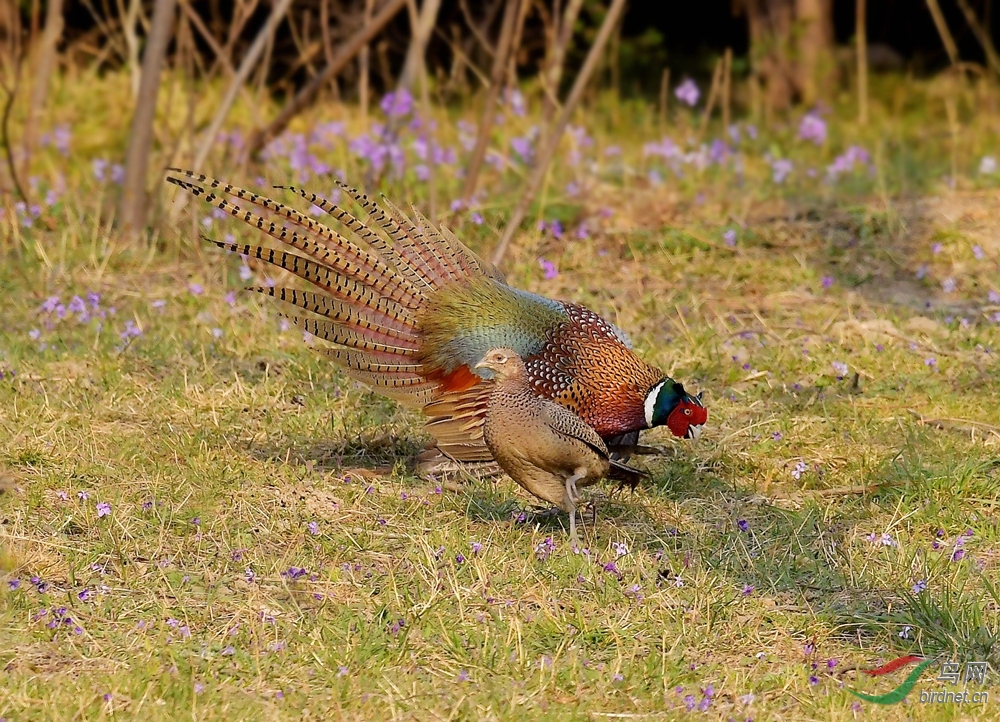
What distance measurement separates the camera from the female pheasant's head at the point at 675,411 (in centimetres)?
436

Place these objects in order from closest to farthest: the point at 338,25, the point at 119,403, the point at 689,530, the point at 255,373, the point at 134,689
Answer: the point at 134,689 < the point at 689,530 < the point at 119,403 < the point at 255,373 < the point at 338,25

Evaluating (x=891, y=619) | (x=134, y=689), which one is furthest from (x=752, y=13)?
(x=134, y=689)

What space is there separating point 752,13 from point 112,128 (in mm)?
4994

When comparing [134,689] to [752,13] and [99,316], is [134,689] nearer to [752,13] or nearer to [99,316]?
[99,316]

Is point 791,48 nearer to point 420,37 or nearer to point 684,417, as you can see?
point 420,37

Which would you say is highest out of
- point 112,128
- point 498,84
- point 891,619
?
point 498,84

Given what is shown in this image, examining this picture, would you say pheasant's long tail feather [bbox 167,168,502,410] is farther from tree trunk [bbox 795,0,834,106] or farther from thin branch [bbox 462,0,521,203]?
tree trunk [bbox 795,0,834,106]

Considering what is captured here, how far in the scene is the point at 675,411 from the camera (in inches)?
172

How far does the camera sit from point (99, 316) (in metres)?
6.32

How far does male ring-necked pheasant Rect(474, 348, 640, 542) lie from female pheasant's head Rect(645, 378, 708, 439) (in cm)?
18

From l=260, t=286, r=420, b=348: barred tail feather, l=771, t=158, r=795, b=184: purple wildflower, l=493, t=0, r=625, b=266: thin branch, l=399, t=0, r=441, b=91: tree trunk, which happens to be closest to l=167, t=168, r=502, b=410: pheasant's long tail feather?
l=260, t=286, r=420, b=348: barred tail feather

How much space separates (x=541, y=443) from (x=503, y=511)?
1.52 ft

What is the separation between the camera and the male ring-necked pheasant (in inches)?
166

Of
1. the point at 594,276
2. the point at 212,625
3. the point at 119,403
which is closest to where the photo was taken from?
the point at 212,625
